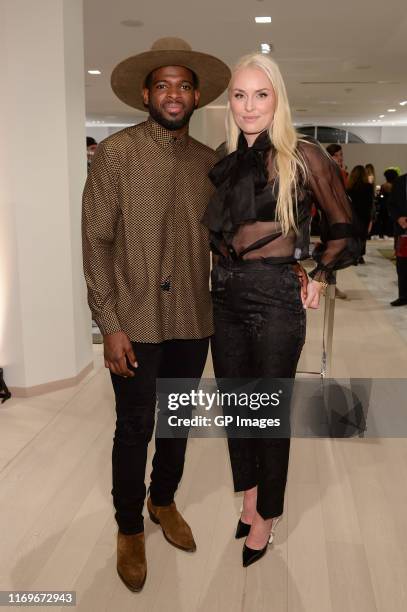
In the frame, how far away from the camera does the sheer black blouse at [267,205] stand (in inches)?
69.1

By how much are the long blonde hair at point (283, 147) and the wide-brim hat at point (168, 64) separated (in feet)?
0.40

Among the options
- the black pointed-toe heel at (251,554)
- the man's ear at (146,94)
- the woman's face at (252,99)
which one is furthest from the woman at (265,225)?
the black pointed-toe heel at (251,554)

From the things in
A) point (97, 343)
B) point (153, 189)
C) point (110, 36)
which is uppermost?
point (110, 36)

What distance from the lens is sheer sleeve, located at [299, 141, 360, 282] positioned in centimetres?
176

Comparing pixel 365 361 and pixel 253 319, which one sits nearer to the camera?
pixel 253 319

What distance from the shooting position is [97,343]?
4.73m

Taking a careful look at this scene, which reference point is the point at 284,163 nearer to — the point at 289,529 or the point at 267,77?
the point at 267,77

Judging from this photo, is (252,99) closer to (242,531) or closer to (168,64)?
(168,64)

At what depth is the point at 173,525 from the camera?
2.15 meters

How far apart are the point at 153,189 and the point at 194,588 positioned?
122cm

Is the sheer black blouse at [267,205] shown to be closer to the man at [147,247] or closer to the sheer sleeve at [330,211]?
the sheer sleeve at [330,211]

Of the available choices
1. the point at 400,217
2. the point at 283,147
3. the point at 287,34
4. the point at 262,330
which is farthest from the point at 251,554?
the point at 287,34

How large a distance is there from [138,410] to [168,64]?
1.02 m

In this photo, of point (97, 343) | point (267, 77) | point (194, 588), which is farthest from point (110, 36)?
point (194, 588)
